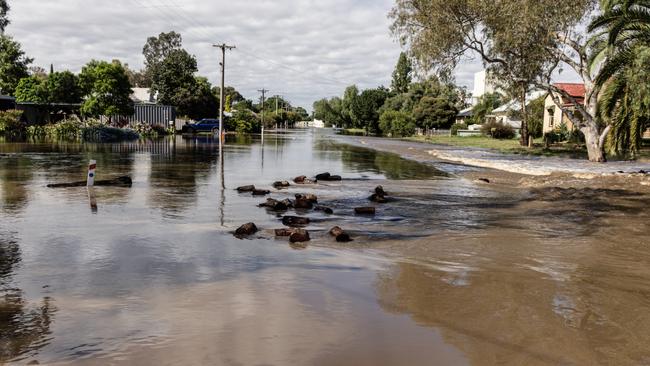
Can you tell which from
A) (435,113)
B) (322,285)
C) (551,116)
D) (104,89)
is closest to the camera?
(322,285)

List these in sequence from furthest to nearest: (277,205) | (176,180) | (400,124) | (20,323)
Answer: (400,124)
(176,180)
(277,205)
(20,323)

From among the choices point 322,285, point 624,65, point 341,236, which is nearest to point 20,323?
point 322,285

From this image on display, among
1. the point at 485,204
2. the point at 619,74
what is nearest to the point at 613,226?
the point at 485,204

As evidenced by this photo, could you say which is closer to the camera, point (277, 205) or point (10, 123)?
point (277, 205)

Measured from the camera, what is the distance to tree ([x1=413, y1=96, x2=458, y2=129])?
8481 cm

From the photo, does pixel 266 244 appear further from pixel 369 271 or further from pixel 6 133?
pixel 6 133

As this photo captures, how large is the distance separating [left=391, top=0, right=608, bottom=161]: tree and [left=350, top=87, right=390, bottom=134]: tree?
3283 inches

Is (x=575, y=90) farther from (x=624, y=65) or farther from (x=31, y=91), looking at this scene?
(x=31, y=91)

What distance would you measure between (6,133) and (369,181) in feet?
145

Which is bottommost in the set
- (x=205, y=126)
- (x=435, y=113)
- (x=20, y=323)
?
(x=20, y=323)

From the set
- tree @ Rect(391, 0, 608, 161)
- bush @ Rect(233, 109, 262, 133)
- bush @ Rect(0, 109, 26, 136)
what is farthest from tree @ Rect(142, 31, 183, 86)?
tree @ Rect(391, 0, 608, 161)

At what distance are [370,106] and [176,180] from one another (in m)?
98.3

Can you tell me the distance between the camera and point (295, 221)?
11.8 m

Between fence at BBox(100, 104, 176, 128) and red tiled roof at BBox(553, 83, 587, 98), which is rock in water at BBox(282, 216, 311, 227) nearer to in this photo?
red tiled roof at BBox(553, 83, 587, 98)
